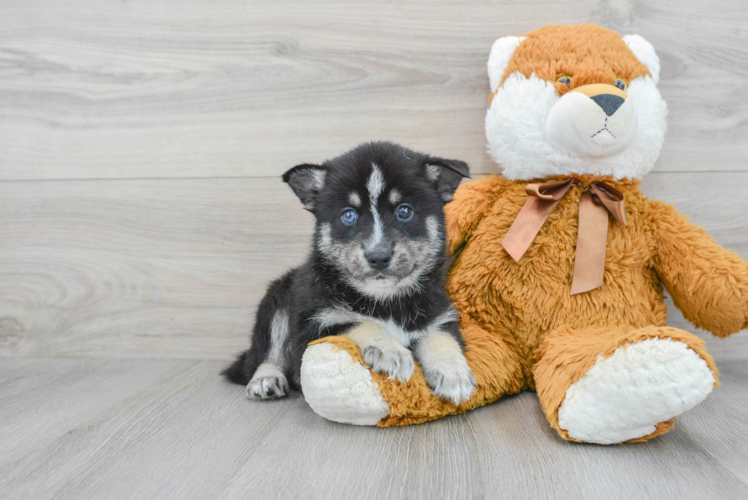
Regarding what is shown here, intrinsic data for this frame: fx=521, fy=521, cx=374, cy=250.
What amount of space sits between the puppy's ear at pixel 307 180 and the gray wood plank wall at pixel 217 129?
0.58m

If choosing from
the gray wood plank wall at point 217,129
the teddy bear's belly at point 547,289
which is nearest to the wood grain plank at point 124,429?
the gray wood plank wall at point 217,129

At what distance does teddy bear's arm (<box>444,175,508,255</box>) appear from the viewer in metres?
1.97

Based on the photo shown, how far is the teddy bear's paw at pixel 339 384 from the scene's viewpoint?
151 cm

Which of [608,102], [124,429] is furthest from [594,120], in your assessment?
[124,429]

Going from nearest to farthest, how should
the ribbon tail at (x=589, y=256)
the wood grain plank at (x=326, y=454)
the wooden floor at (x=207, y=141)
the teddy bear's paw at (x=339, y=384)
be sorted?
the wood grain plank at (x=326, y=454) → the teddy bear's paw at (x=339, y=384) → the ribbon tail at (x=589, y=256) → the wooden floor at (x=207, y=141)

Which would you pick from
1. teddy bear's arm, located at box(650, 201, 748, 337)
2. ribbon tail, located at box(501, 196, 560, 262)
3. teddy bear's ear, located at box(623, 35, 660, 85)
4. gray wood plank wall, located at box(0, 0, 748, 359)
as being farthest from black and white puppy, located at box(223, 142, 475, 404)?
teddy bear's ear, located at box(623, 35, 660, 85)

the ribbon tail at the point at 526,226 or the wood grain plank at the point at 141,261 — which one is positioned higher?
the ribbon tail at the point at 526,226

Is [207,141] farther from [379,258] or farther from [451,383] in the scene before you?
[451,383]

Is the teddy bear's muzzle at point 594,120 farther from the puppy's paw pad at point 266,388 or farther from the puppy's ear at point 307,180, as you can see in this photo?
the puppy's paw pad at point 266,388

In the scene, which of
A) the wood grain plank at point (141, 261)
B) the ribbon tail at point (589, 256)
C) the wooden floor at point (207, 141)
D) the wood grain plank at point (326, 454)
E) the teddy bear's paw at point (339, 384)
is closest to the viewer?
the wood grain plank at point (326, 454)

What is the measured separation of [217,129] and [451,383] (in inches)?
62.4

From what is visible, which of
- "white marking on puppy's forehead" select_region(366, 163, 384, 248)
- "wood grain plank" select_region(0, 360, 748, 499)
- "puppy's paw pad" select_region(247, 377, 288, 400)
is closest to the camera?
"wood grain plank" select_region(0, 360, 748, 499)

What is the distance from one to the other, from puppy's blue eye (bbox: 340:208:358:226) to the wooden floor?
2.32 feet

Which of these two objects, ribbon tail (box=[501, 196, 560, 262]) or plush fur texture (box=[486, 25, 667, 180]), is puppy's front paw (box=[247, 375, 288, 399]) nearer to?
ribbon tail (box=[501, 196, 560, 262])
